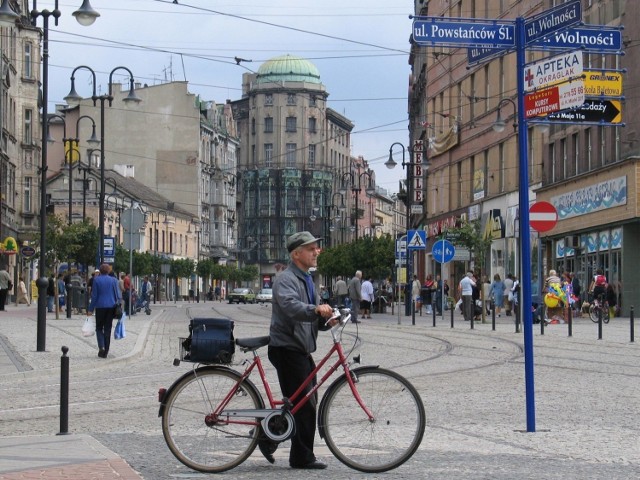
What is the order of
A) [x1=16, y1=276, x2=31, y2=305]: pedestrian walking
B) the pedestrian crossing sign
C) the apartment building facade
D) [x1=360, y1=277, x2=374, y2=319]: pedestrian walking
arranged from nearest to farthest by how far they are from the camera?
the pedestrian crossing sign, the apartment building facade, [x1=360, y1=277, x2=374, y2=319]: pedestrian walking, [x1=16, y1=276, x2=31, y2=305]: pedestrian walking

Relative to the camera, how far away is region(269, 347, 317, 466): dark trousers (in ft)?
31.6

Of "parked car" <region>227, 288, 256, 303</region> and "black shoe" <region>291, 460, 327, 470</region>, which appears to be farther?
"parked car" <region>227, 288, 256, 303</region>

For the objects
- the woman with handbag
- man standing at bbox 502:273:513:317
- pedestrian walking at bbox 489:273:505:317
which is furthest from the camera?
pedestrian walking at bbox 489:273:505:317

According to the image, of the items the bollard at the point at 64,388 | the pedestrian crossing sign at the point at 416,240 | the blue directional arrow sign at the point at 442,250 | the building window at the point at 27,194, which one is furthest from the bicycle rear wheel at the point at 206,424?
the building window at the point at 27,194

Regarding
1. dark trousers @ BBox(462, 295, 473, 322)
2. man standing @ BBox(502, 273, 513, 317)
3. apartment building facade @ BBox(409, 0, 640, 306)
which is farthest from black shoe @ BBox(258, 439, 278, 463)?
man standing @ BBox(502, 273, 513, 317)

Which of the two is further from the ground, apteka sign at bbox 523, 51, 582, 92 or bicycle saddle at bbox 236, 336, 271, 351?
apteka sign at bbox 523, 51, 582, 92

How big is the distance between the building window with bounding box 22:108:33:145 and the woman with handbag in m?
56.5

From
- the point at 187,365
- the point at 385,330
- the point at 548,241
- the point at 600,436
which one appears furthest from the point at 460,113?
the point at 600,436

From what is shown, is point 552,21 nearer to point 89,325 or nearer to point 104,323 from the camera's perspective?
point 104,323

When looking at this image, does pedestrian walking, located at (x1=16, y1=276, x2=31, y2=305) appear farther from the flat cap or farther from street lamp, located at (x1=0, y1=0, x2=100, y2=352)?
the flat cap

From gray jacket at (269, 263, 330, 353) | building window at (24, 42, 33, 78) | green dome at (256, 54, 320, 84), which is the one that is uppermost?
green dome at (256, 54, 320, 84)

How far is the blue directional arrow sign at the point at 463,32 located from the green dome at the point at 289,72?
156 meters

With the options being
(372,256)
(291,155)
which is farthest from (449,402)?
(291,155)

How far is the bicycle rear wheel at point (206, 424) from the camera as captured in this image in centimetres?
960
